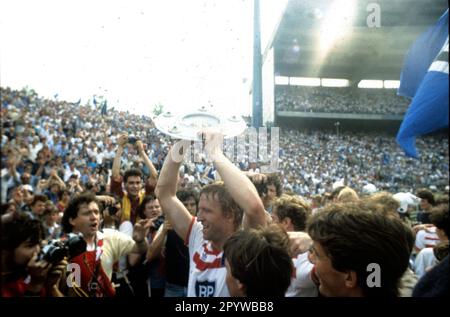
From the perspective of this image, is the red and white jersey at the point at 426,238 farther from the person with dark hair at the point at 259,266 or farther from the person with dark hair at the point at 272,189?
the person with dark hair at the point at 259,266

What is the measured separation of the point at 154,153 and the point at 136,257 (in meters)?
1.31

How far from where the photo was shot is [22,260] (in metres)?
1.18

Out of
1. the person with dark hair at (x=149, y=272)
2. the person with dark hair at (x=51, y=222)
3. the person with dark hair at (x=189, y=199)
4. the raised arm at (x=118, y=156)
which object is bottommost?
the person with dark hair at (x=149, y=272)

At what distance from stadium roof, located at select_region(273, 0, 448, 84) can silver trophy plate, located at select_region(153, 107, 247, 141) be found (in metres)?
8.87

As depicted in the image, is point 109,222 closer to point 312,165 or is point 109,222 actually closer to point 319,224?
point 319,224

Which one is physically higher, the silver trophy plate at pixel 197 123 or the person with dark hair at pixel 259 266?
the silver trophy plate at pixel 197 123

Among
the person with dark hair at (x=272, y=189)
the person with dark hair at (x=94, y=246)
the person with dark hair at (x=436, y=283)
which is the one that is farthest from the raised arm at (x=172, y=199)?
the person with dark hair at (x=436, y=283)

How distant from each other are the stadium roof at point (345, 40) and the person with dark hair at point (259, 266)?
948 centimetres

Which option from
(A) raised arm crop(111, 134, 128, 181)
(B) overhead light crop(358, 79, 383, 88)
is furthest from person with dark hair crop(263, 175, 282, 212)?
(B) overhead light crop(358, 79, 383, 88)

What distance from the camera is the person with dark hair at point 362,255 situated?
1.15 meters

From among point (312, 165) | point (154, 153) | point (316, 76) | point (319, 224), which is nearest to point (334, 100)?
point (316, 76)

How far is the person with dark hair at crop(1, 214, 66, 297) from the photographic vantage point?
1166 mm

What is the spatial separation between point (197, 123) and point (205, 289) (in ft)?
2.76

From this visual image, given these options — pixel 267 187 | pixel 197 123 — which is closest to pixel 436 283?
pixel 197 123
